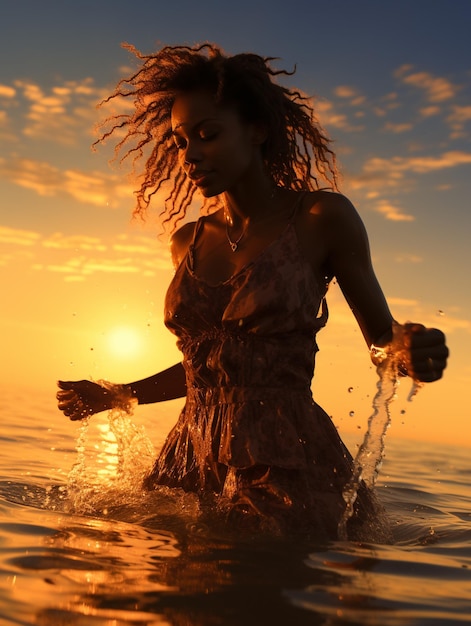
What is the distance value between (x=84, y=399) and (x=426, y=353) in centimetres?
218

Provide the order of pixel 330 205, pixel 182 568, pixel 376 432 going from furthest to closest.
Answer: pixel 330 205 < pixel 376 432 < pixel 182 568

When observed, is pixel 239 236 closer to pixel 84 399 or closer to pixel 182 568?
pixel 84 399

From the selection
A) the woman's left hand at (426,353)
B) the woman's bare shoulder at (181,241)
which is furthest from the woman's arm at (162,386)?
the woman's left hand at (426,353)

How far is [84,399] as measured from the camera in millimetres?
4680

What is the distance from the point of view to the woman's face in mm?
4004

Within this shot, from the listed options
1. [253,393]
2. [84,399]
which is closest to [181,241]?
[84,399]

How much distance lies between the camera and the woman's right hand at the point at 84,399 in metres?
4.68

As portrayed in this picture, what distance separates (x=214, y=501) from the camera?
3.79m

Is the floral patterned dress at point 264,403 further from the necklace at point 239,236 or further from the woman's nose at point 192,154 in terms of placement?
the woman's nose at point 192,154

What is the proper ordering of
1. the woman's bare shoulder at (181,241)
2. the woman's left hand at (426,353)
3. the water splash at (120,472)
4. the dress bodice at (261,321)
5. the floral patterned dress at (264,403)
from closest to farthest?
the woman's left hand at (426,353), the floral patterned dress at (264,403), the dress bodice at (261,321), the water splash at (120,472), the woman's bare shoulder at (181,241)

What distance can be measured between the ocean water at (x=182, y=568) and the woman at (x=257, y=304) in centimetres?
25

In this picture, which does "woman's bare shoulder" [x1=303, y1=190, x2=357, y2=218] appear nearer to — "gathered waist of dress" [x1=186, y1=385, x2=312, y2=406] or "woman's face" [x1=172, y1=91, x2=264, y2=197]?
"woman's face" [x1=172, y1=91, x2=264, y2=197]

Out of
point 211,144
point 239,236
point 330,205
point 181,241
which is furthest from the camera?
point 181,241

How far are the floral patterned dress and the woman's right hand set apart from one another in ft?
2.76
